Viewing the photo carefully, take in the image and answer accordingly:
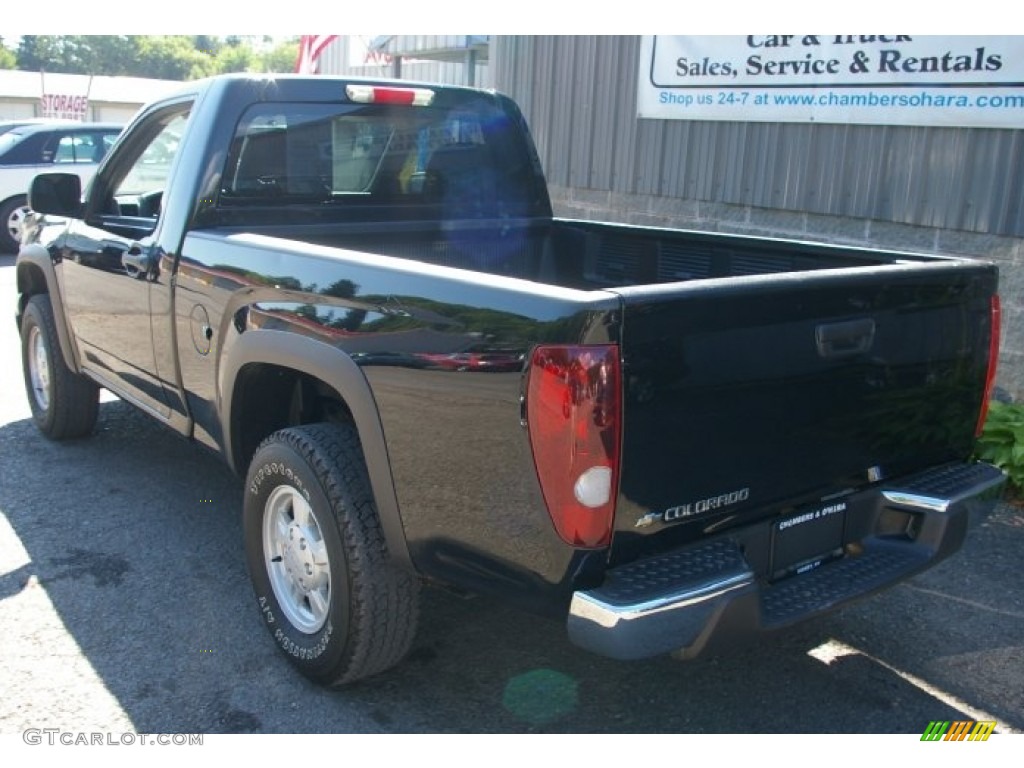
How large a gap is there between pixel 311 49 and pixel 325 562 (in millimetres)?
12849

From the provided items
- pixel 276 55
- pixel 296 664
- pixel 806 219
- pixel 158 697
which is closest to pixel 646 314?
pixel 296 664

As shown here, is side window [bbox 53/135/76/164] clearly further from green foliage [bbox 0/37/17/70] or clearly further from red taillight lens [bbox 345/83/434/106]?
green foliage [bbox 0/37/17/70]

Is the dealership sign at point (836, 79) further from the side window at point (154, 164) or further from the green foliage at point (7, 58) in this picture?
the green foliage at point (7, 58)

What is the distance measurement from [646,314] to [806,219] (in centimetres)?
458

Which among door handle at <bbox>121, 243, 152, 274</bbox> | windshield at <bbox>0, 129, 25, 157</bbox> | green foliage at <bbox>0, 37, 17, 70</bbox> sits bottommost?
door handle at <bbox>121, 243, 152, 274</bbox>

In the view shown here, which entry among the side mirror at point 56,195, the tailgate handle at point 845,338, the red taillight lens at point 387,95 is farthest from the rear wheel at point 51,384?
the tailgate handle at point 845,338

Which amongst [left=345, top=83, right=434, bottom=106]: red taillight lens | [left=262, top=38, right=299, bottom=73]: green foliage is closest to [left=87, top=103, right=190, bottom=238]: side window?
[left=345, top=83, right=434, bottom=106]: red taillight lens

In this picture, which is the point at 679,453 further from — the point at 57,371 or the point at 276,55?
the point at 276,55

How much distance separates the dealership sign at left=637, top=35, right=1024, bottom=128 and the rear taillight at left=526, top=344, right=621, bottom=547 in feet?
13.9

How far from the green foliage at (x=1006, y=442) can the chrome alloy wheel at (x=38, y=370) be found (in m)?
5.01

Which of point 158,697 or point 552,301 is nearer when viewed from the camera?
point 552,301

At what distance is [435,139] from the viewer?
446 cm

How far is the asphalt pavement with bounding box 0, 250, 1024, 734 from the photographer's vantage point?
305cm

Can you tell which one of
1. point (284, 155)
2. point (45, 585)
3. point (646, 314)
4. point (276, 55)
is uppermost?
point (276, 55)
